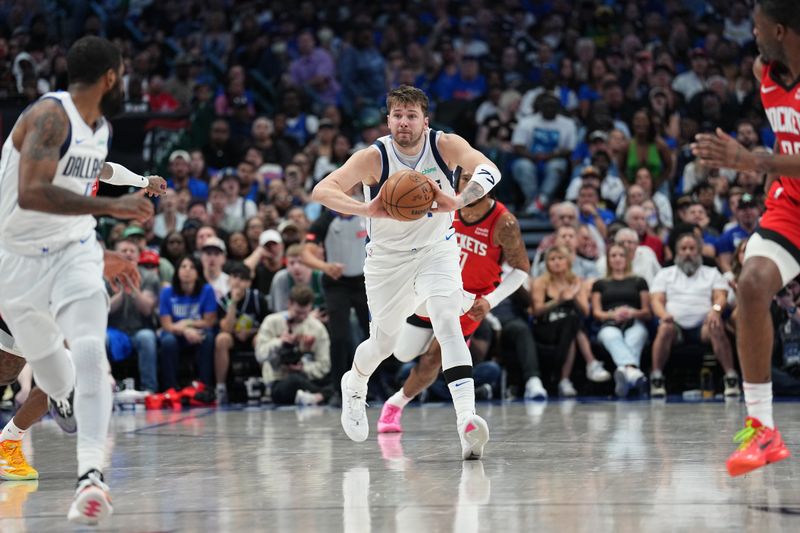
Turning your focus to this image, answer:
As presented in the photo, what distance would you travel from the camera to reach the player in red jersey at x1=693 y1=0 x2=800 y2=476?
5.15 metres

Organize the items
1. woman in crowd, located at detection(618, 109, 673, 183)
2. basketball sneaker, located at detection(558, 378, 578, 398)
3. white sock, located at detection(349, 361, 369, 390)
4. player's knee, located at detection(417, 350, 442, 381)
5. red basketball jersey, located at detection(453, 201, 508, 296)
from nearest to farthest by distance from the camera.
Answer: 1. white sock, located at detection(349, 361, 369, 390)
2. player's knee, located at detection(417, 350, 442, 381)
3. red basketball jersey, located at detection(453, 201, 508, 296)
4. basketball sneaker, located at detection(558, 378, 578, 398)
5. woman in crowd, located at detection(618, 109, 673, 183)

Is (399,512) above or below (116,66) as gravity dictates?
below

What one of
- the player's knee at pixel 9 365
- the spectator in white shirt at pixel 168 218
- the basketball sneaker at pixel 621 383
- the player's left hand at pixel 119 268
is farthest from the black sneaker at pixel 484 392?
the player's left hand at pixel 119 268

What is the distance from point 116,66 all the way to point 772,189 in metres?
3.07

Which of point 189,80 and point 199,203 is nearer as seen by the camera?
point 199,203

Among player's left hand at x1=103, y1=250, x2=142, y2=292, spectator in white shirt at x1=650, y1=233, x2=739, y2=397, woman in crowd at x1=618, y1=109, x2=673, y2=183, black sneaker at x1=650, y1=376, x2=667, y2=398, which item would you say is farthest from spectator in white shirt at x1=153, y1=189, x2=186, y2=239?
player's left hand at x1=103, y1=250, x2=142, y2=292

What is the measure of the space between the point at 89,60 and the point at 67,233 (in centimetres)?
76

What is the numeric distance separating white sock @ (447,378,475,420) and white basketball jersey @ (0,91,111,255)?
248 centimetres

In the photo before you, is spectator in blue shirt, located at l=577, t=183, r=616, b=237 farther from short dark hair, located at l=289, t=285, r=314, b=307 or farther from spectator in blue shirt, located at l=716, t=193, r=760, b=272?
short dark hair, located at l=289, t=285, r=314, b=307

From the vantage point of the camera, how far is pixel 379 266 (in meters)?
7.30

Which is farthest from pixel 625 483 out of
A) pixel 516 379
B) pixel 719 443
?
pixel 516 379

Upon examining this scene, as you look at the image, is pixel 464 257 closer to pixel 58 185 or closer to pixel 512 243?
pixel 512 243

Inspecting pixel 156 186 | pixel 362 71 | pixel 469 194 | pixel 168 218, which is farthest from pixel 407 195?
pixel 362 71

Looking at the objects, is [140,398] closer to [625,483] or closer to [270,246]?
[270,246]
